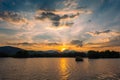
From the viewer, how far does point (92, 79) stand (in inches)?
2502

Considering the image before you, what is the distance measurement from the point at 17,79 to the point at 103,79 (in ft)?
97.1

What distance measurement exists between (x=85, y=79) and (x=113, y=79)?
9.96m

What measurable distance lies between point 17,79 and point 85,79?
23.2 metres

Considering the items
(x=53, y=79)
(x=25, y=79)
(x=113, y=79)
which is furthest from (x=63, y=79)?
(x=113, y=79)

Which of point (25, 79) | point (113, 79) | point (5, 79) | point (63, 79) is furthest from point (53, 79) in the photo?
point (113, 79)

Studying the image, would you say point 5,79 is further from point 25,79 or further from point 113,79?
point 113,79

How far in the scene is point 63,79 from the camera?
6581 centimetres

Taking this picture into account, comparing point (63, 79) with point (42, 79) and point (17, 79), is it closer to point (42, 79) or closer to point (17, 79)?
point (42, 79)

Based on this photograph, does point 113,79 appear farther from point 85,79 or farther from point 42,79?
point 42,79

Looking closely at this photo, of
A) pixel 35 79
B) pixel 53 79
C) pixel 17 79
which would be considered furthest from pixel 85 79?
pixel 17 79

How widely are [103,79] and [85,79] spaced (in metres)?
6.50

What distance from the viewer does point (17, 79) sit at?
63500mm

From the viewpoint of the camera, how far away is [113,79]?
64.7m

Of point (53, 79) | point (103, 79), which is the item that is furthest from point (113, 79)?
point (53, 79)
